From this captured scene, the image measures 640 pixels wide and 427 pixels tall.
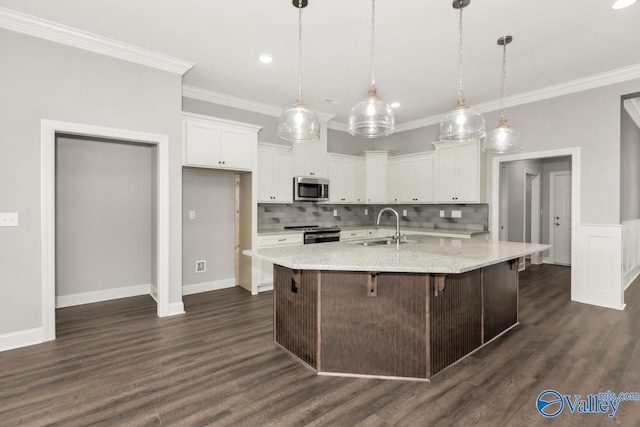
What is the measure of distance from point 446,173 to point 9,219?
5.55 m

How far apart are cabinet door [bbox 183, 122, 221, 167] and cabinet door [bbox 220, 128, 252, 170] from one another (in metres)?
0.08

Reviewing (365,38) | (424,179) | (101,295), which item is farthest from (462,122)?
(101,295)

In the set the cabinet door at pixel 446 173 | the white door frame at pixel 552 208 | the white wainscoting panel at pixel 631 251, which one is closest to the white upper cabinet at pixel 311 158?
the cabinet door at pixel 446 173

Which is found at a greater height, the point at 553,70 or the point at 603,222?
the point at 553,70

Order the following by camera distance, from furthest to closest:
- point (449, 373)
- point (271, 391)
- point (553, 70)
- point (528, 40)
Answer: point (553, 70), point (528, 40), point (449, 373), point (271, 391)

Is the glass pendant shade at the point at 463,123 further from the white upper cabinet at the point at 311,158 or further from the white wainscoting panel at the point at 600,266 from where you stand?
the white upper cabinet at the point at 311,158

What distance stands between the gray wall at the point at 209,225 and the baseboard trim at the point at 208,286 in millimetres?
46

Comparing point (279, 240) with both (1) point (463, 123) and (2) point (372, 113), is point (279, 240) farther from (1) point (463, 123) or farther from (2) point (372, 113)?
(1) point (463, 123)

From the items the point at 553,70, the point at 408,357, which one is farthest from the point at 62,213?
the point at 553,70

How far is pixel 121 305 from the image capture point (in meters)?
3.90

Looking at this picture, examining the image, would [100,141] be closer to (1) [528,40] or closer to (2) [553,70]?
(1) [528,40]

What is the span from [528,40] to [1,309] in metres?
5.46

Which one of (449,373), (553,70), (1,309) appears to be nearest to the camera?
(449,373)

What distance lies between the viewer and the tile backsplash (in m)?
5.18
